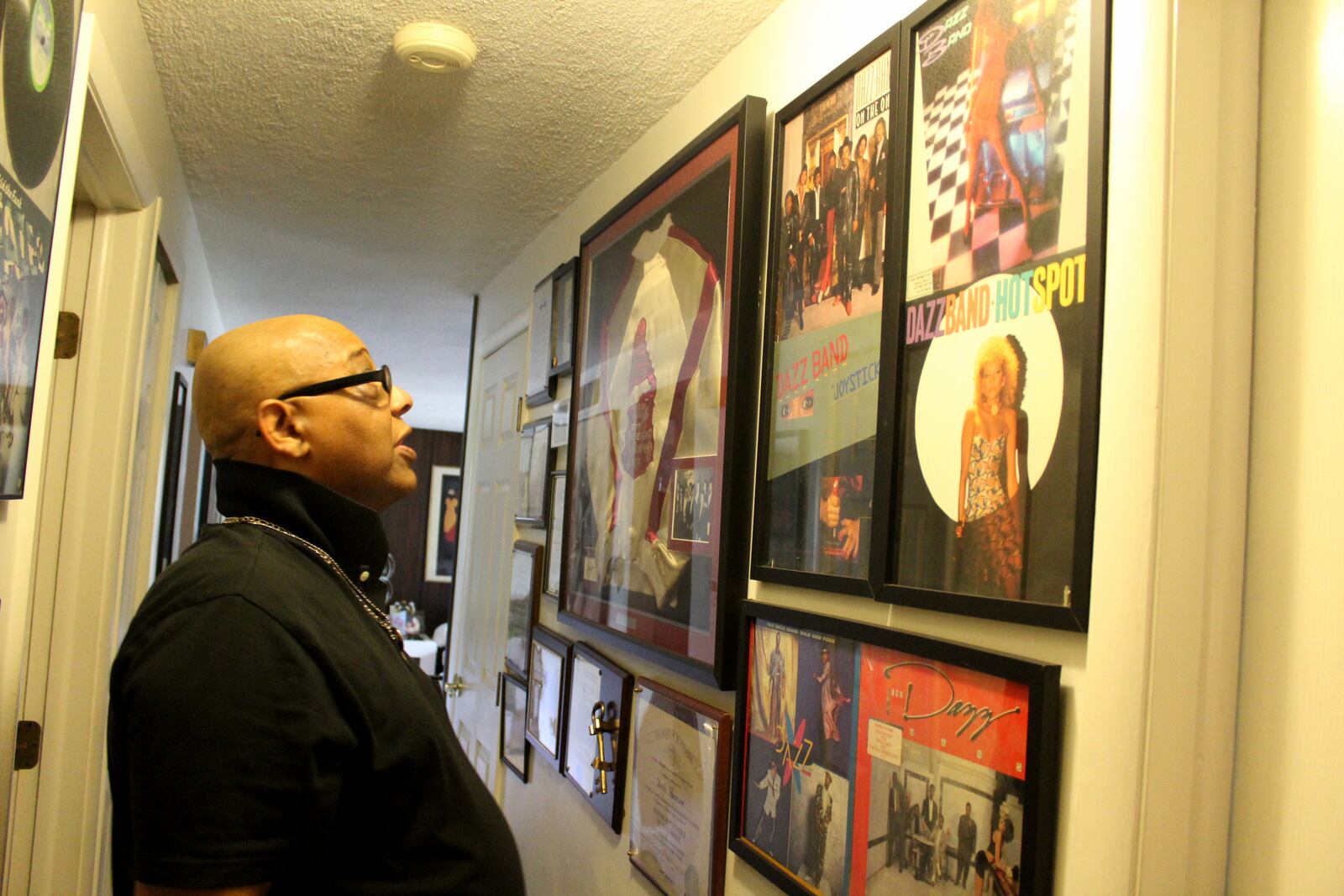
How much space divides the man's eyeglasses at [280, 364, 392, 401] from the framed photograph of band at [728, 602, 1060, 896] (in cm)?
60

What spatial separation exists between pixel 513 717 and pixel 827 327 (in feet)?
5.71

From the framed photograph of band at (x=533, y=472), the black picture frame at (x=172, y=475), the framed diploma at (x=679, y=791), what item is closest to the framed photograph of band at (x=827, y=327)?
the framed diploma at (x=679, y=791)

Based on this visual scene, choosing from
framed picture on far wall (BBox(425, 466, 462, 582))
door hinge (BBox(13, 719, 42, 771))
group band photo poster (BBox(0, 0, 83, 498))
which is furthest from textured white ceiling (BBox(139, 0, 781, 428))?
framed picture on far wall (BBox(425, 466, 462, 582))

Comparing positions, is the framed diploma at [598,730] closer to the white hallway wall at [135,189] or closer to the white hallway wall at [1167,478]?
the white hallway wall at [135,189]

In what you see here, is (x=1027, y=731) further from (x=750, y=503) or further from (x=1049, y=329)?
(x=750, y=503)

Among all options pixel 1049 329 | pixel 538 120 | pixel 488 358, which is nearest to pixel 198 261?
pixel 488 358

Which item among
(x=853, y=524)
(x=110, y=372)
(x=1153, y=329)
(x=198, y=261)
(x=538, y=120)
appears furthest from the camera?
(x=198, y=261)

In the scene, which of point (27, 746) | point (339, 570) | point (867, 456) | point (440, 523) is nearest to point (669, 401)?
point (867, 456)

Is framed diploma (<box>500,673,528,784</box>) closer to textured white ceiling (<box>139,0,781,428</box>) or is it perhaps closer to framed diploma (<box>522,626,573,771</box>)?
framed diploma (<box>522,626,573,771</box>)

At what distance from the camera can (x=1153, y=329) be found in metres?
0.78

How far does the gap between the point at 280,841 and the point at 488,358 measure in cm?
265

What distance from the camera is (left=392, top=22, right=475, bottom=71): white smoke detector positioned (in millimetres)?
1647

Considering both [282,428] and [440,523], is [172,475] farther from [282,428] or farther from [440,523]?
[440,523]

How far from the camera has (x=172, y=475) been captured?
121 inches
